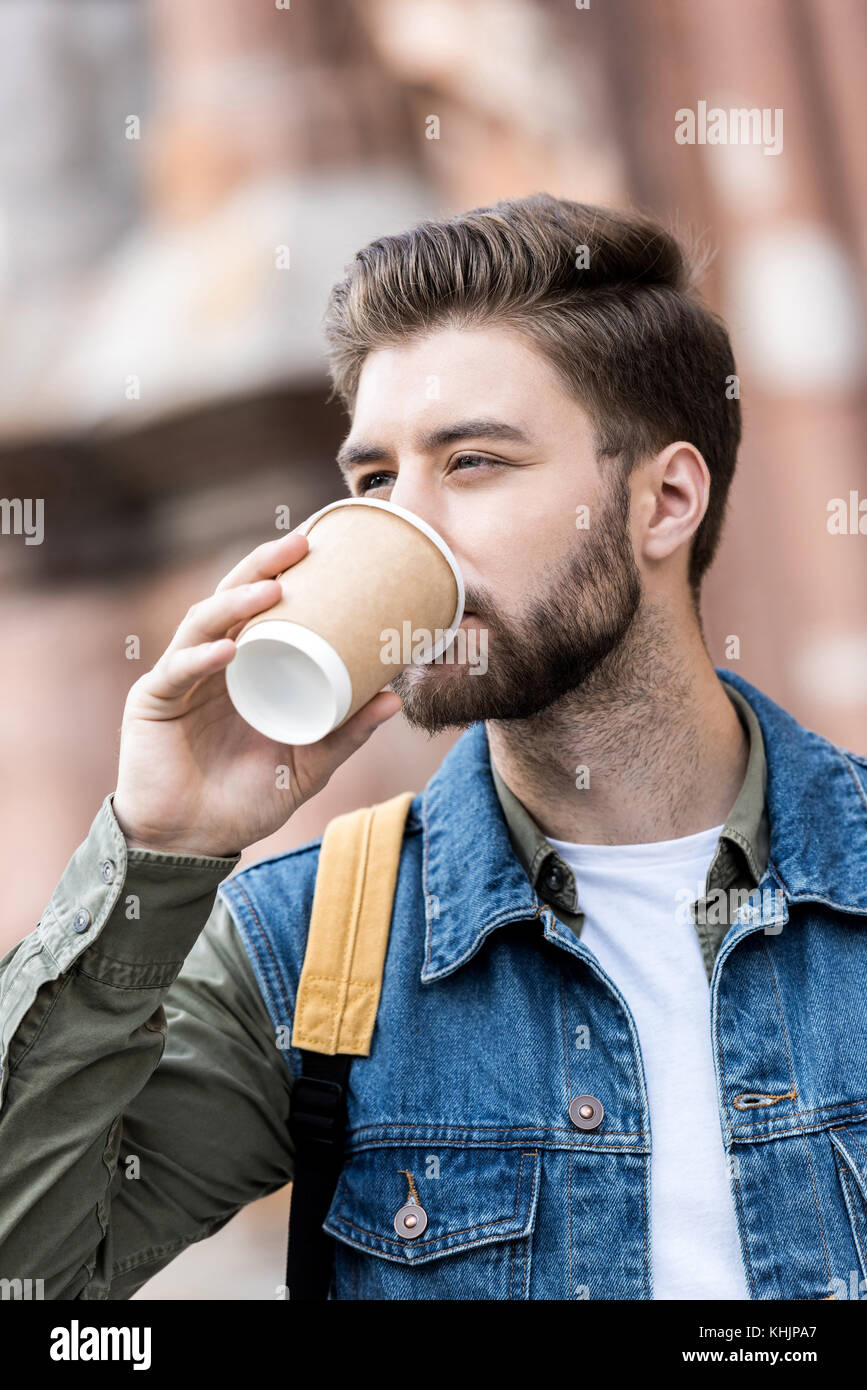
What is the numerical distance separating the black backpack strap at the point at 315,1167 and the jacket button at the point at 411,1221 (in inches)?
4.4

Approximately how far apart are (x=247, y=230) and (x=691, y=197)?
4.82 feet

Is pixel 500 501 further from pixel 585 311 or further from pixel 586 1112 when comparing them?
pixel 586 1112

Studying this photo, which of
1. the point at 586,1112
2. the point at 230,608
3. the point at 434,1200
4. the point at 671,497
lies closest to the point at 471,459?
the point at 671,497

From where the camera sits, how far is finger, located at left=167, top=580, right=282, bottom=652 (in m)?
1.59

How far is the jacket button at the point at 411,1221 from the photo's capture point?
184 cm

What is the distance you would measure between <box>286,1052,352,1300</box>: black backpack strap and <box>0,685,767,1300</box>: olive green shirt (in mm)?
66

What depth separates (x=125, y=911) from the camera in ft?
5.43

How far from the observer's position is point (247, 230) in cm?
427

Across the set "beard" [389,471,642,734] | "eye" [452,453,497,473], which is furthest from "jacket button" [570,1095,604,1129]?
"eye" [452,453,497,473]

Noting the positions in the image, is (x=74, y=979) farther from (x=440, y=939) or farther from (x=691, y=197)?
(x=691, y=197)

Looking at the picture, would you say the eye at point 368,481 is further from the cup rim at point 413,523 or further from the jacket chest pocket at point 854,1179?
the jacket chest pocket at point 854,1179

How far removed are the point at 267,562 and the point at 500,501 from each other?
494 mm

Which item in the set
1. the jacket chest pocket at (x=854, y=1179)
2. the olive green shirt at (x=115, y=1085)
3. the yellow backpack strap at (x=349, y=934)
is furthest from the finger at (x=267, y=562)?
the jacket chest pocket at (x=854, y=1179)
